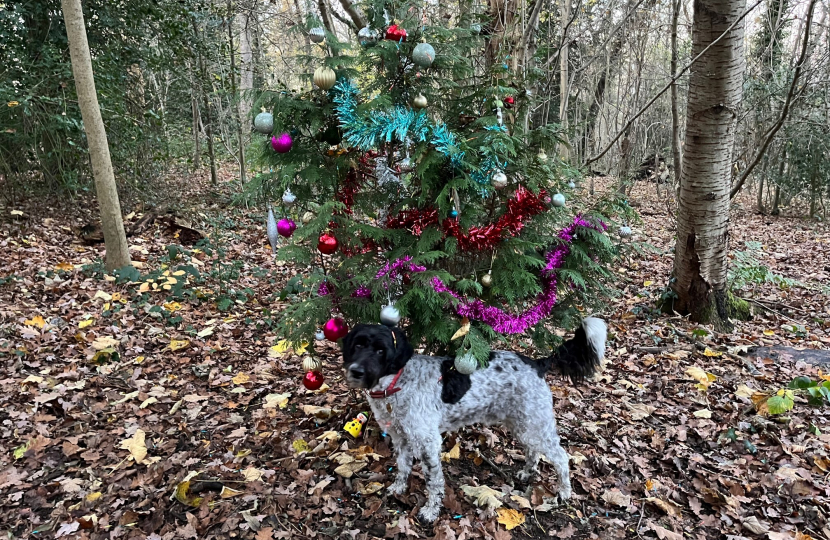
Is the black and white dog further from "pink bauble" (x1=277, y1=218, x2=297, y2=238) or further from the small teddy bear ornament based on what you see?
"pink bauble" (x1=277, y1=218, x2=297, y2=238)

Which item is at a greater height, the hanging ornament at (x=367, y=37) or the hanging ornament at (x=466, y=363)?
the hanging ornament at (x=367, y=37)

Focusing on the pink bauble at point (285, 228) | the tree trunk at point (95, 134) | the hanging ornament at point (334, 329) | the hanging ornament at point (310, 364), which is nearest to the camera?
the hanging ornament at point (334, 329)

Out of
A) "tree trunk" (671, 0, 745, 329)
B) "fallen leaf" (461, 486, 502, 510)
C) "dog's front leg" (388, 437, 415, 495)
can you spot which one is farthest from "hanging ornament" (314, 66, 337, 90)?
"tree trunk" (671, 0, 745, 329)

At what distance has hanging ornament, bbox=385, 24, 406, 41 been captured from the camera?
110 inches

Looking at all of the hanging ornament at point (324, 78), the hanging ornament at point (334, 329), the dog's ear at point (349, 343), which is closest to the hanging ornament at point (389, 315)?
the dog's ear at point (349, 343)

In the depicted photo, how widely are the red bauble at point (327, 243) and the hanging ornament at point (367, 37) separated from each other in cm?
123

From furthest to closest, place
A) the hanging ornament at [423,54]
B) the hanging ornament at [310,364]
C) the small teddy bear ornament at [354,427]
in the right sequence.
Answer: the small teddy bear ornament at [354,427] < the hanging ornament at [310,364] < the hanging ornament at [423,54]

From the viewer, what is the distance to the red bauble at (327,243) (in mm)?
2816

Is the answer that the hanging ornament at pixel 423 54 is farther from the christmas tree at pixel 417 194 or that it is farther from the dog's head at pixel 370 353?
the dog's head at pixel 370 353

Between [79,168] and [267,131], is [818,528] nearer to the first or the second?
[267,131]

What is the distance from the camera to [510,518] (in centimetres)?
294

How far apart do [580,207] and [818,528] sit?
2.51 m

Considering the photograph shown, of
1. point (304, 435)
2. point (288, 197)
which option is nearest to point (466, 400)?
point (304, 435)

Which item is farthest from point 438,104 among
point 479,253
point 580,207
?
point 580,207
